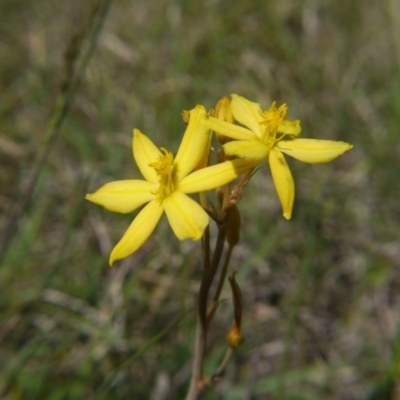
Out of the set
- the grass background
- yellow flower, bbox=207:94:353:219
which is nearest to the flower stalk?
yellow flower, bbox=207:94:353:219

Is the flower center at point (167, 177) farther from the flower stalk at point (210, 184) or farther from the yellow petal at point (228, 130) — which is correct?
the yellow petal at point (228, 130)

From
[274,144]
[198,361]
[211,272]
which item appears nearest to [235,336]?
[198,361]

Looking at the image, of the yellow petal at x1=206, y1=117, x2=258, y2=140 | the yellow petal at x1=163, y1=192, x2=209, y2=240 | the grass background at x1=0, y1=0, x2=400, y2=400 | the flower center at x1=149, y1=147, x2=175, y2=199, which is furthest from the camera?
the grass background at x1=0, y1=0, x2=400, y2=400

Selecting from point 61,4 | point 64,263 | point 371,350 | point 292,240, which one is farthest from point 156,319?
point 61,4

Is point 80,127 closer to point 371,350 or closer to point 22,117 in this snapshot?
point 22,117

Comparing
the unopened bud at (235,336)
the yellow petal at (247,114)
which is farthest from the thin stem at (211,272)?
the yellow petal at (247,114)

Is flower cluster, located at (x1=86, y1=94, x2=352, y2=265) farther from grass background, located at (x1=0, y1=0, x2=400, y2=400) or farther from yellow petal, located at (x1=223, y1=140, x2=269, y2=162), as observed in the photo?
grass background, located at (x1=0, y1=0, x2=400, y2=400)
